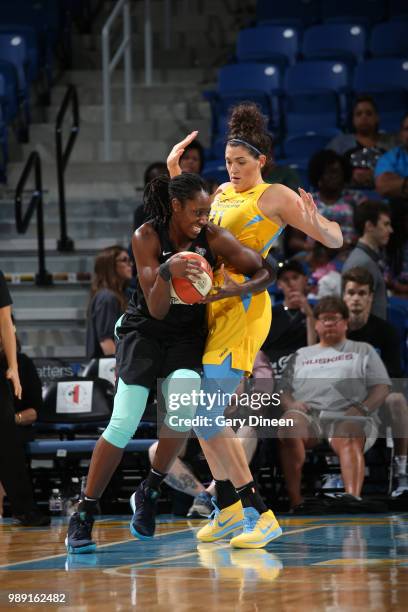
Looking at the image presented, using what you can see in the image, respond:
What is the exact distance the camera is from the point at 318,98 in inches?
481

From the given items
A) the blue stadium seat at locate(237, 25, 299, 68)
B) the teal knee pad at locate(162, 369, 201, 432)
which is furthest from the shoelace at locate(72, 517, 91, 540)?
the blue stadium seat at locate(237, 25, 299, 68)

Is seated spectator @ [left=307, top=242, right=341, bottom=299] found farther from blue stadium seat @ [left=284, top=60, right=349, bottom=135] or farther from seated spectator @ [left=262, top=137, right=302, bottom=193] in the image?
blue stadium seat @ [left=284, top=60, right=349, bottom=135]

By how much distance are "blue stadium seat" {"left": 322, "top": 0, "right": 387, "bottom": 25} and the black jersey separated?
8421 millimetres

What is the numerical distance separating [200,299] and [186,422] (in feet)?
2.02

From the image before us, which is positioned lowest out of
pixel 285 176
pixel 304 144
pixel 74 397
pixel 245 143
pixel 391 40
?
pixel 74 397

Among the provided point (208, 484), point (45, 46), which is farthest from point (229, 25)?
point (208, 484)

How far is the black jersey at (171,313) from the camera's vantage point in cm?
549

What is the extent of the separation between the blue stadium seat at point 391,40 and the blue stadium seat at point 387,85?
0.86 feet

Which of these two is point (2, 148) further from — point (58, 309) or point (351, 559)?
point (351, 559)

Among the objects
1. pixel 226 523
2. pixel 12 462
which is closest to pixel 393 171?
pixel 12 462

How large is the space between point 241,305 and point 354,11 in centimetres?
867

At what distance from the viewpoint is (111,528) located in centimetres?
678

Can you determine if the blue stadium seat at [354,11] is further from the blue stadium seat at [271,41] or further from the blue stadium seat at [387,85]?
the blue stadium seat at [387,85]

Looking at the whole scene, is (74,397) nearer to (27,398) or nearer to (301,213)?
(27,398)
